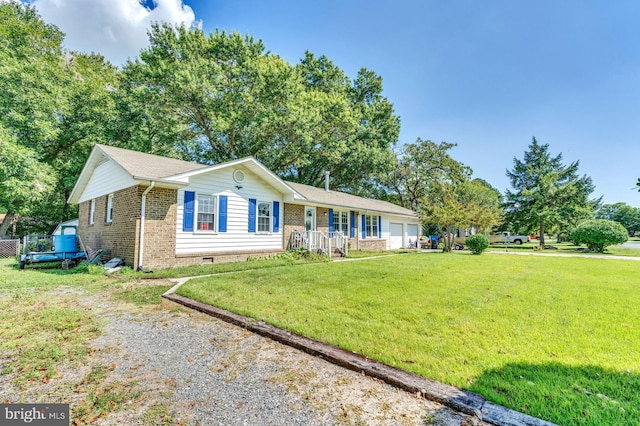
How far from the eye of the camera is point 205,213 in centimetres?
1098

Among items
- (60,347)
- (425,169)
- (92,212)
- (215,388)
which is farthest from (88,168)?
(425,169)

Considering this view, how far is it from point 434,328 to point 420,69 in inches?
517

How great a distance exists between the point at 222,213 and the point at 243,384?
9.37 metres

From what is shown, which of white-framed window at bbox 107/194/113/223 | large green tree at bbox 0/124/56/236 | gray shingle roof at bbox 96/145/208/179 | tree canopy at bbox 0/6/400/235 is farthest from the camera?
tree canopy at bbox 0/6/400/235

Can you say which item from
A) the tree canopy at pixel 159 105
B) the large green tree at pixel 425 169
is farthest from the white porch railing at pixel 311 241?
the large green tree at pixel 425 169

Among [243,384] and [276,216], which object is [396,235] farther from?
[243,384]

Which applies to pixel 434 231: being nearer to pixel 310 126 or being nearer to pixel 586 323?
pixel 310 126

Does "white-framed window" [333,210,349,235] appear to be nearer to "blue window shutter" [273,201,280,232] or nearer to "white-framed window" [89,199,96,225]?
"blue window shutter" [273,201,280,232]

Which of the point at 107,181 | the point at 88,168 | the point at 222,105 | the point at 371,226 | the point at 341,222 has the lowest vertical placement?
the point at 371,226

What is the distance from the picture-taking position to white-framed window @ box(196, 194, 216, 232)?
1076 cm

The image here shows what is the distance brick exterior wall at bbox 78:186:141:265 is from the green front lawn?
3.83 meters

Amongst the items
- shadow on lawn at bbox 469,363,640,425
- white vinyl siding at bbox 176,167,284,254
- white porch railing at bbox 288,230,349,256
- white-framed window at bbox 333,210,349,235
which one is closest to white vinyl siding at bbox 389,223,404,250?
white-framed window at bbox 333,210,349,235

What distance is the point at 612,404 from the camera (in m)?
2.25

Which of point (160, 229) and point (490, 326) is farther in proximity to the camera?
point (160, 229)
